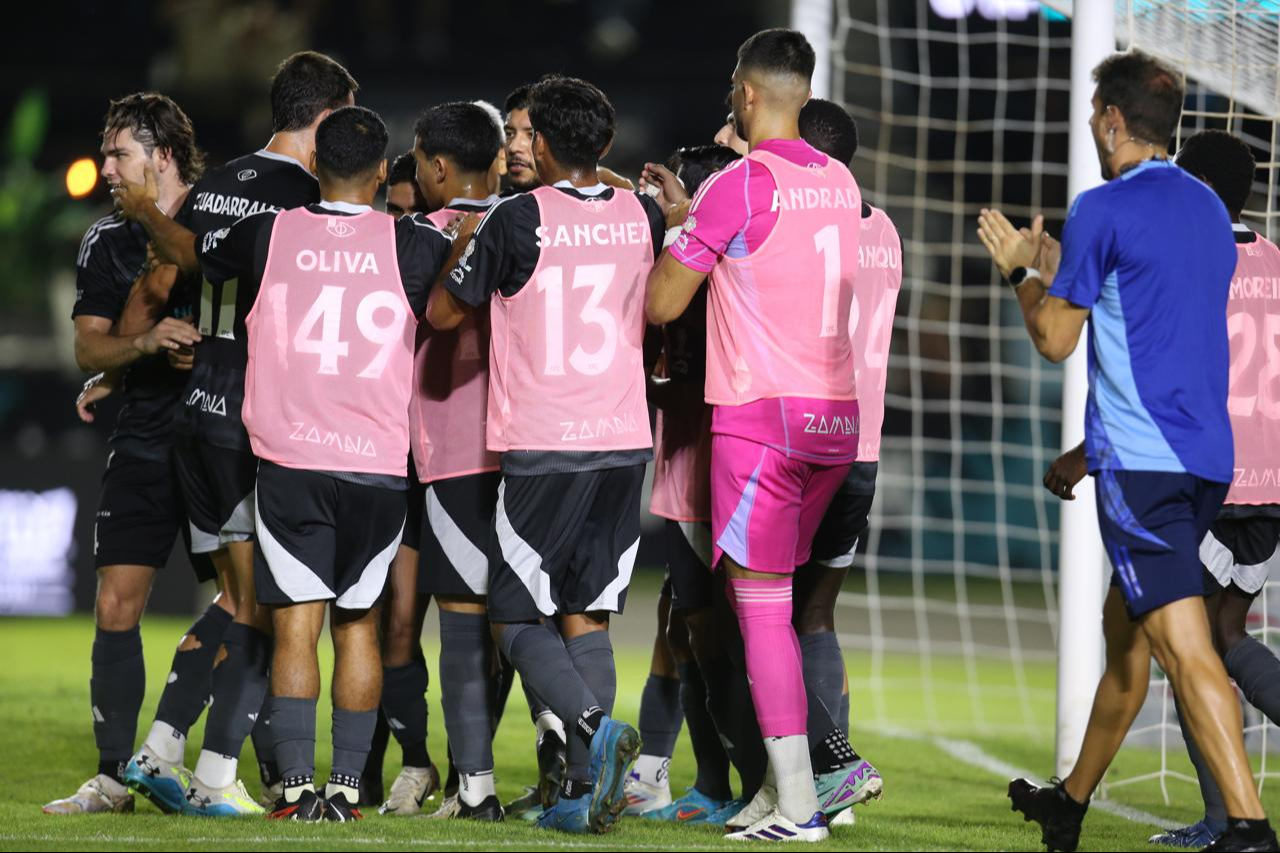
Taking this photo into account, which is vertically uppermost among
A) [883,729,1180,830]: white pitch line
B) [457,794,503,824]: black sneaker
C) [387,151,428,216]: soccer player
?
[387,151,428,216]: soccer player

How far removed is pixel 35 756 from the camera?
7047 mm

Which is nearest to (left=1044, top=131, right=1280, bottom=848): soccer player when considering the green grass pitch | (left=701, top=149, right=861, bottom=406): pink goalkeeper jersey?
the green grass pitch

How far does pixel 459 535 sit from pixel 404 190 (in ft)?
5.50

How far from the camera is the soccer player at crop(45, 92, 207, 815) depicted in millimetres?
5746

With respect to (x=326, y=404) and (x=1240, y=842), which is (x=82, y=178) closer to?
(x=326, y=404)

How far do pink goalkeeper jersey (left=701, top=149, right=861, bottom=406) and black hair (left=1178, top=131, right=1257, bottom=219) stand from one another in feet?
4.55

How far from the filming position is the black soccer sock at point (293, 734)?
496 cm

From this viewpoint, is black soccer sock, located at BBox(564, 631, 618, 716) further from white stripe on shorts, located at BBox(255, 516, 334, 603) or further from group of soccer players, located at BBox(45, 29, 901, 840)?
white stripe on shorts, located at BBox(255, 516, 334, 603)

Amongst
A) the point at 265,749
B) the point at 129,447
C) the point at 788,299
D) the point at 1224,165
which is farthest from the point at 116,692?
the point at 1224,165

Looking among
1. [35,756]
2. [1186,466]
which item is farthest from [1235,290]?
[35,756]

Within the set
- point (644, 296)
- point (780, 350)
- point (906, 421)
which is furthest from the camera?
point (906, 421)

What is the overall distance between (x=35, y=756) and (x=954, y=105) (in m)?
18.1

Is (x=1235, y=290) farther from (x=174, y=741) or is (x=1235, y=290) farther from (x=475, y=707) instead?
(x=174, y=741)

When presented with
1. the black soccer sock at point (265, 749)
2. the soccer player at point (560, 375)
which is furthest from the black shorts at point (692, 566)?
the black soccer sock at point (265, 749)
